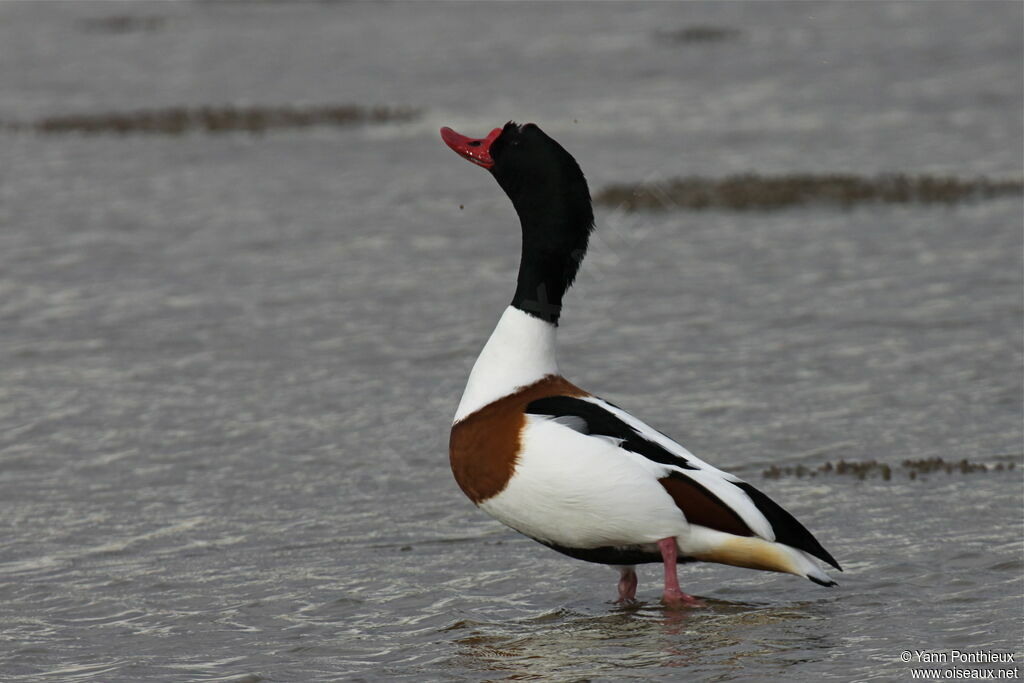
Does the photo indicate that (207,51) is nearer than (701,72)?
No

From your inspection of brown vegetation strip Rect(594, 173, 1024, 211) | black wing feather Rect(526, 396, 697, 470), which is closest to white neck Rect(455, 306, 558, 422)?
black wing feather Rect(526, 396, 697, 470)

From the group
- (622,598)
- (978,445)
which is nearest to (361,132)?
(978,445)

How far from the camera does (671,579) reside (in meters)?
7.72

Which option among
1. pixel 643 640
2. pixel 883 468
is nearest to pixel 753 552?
pixel 643 640

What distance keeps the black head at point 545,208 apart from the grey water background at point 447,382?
644 millimetres

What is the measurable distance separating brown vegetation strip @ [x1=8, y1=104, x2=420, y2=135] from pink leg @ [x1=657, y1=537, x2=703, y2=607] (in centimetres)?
2113

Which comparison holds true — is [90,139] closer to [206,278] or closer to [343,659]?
Answer: [206,278]

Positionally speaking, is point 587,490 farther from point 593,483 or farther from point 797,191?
point 797,191

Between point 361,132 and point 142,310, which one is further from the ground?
point 361,132

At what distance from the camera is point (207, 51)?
42.8 m

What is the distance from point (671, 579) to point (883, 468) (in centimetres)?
284

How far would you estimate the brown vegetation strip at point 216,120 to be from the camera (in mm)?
28375

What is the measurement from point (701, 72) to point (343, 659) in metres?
26.5

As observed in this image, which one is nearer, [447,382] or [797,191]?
[447,382]
